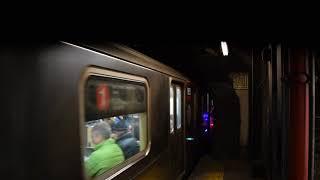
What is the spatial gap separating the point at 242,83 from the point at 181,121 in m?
6.89

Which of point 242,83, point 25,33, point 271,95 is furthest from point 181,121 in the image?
point 242,83

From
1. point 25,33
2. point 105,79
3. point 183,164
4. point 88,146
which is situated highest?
point 25,33

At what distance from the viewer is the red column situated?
13.8ft

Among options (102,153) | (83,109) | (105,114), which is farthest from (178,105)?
(83,109)

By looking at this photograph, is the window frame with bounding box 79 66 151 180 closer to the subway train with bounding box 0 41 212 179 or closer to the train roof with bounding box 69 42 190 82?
the subway train with bounding box 0 41 212 179

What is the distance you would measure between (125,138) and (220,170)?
603 cm

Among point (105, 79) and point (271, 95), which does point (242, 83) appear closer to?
point (271, 95)

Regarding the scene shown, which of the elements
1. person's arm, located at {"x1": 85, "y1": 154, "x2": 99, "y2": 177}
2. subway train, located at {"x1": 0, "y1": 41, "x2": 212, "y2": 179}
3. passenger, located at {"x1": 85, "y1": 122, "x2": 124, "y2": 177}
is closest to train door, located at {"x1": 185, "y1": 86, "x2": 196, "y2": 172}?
subway train, located at {"x1": 0, "y1": 41, "x2": 212, "y2": 179}

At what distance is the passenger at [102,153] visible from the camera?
9.39ft

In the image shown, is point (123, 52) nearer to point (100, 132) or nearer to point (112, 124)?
point (112, 124)

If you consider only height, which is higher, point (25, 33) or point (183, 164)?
point (25, 33)

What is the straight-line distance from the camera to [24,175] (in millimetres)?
1873

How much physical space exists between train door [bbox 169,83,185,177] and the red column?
1.81 meters

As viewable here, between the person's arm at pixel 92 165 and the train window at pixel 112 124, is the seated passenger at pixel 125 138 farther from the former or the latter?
the person's arm at pixel 92 165
